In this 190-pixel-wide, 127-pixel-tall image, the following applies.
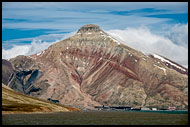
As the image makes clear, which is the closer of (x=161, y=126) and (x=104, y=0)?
(x=104, y=0)

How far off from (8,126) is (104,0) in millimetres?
55776

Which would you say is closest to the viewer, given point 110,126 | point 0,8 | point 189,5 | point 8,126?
point 189,5

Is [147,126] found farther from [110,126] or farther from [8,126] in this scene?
[8,126]

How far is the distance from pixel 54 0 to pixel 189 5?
Result: 2573 centimetres

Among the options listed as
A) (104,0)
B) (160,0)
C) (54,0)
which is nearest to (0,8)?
(54,0)

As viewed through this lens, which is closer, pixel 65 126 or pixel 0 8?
pixel 0 8

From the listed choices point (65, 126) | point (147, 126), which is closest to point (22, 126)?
point (65, 126)

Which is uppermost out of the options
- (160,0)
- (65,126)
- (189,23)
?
(160,0)

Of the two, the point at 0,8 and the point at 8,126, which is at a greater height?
the point at 0,8

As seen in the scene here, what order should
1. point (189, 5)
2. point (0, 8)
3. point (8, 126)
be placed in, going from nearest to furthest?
point (189, 5) < point (0, 8) < point (8, 126)

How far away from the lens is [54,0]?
245ft

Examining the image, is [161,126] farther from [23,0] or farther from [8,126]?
[23,0]

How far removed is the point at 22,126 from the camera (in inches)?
4476

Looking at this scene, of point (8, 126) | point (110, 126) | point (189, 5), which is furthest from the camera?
point (110, 126)
